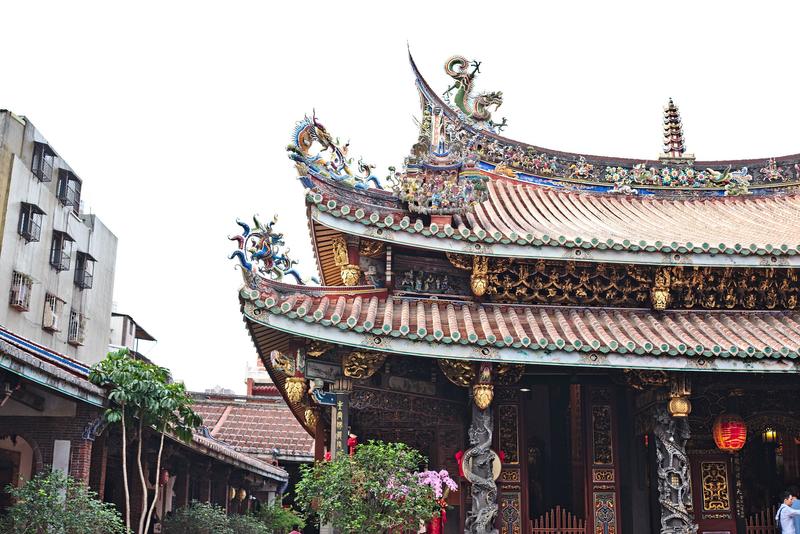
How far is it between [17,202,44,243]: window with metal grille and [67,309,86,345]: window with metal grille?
501 cm

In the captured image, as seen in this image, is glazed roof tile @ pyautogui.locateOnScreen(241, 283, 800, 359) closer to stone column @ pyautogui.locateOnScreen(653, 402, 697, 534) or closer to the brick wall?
stone column @ pyautogui.locateOnScreen(653, 402, 697, 534)

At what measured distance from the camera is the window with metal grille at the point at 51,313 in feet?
103

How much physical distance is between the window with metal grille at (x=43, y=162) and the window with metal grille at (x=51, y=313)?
13.9 feet

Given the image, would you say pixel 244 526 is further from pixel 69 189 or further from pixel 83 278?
pixel 83 278

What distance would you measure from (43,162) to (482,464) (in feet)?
78.6

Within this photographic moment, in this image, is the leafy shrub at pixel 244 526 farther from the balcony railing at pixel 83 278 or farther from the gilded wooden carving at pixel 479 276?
the balcony railing at pixel 83 278

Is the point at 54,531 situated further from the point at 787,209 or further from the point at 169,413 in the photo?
the point at 787,209

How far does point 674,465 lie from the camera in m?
11.9

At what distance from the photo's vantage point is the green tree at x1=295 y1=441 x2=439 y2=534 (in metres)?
10.3

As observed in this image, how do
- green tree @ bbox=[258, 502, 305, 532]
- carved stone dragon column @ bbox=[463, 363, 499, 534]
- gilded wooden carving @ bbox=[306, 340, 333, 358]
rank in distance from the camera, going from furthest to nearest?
green tree @ bbox=[258, 502, 305, 532] < gilded wooden carving @ bbox=[306, 340, 333, 358] < carved stone dragon column @ bbox=[463, 363, 499, 534]

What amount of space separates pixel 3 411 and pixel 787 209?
13.9 metres

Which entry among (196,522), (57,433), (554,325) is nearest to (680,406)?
(554,325)

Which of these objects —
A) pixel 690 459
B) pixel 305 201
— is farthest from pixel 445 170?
pixel 690 459

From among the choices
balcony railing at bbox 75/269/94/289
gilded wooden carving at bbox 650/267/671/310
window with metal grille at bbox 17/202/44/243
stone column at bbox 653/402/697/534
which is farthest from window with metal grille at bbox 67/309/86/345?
stone column at bbox 653/402/697/534
